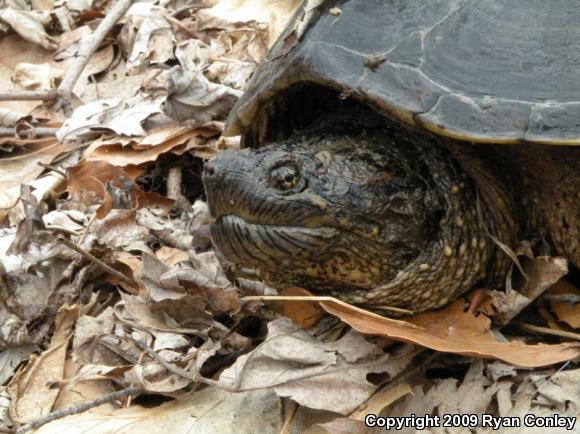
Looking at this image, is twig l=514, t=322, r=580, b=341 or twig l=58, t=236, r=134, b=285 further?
twig l=58, t=236, r=134, b=285

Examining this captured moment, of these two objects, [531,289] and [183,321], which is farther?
[183,321]

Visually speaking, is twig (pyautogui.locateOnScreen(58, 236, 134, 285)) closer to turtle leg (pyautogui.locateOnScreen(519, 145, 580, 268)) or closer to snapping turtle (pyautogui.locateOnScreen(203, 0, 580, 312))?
snapping turtle (pyautogui.locateOnScreen(203, 0, 580, 312))

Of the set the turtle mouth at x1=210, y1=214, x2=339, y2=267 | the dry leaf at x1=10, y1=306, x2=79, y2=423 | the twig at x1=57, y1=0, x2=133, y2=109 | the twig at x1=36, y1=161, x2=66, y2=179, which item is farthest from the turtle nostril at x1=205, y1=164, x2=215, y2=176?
the twig at x1=57, y1=0, x2=133, y2=109

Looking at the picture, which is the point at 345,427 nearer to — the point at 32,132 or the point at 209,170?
the point at 209,170

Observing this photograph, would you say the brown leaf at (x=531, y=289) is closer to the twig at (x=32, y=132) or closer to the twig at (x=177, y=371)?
the twig at (x=177, y=371)

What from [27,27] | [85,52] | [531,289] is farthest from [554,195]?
[27,27]

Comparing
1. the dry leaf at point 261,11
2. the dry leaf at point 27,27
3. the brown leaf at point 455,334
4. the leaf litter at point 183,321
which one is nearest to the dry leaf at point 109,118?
the leaf litter at point 183,321

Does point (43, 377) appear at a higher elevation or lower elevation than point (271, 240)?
lower
